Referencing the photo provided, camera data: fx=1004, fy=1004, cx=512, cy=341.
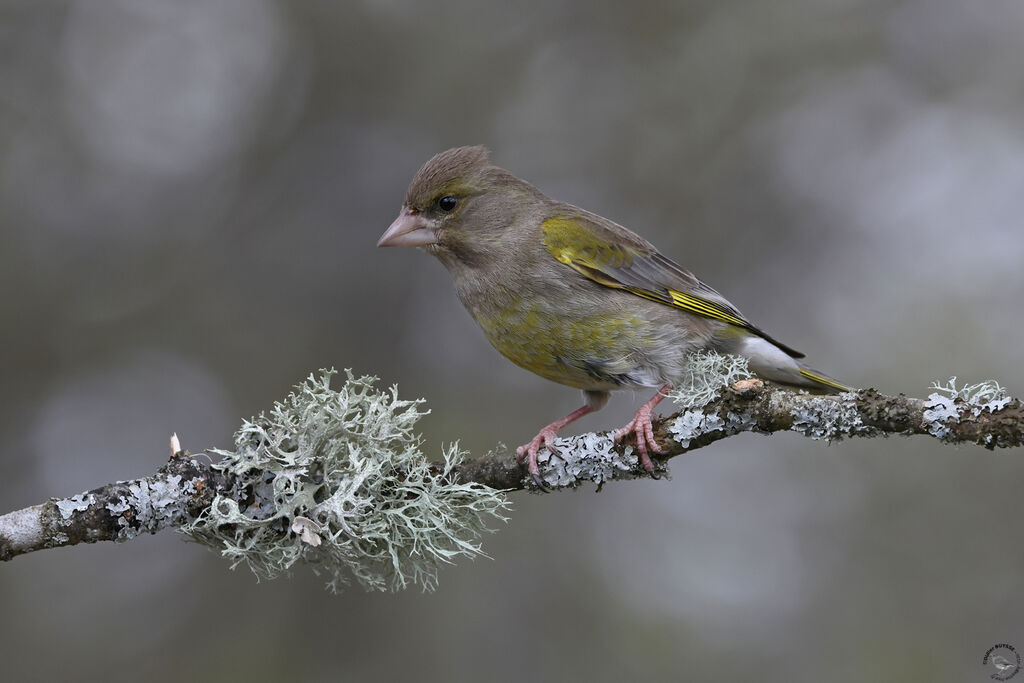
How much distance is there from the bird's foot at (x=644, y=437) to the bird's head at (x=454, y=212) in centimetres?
174

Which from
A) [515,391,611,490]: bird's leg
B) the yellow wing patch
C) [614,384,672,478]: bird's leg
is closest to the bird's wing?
the yellow wing patch

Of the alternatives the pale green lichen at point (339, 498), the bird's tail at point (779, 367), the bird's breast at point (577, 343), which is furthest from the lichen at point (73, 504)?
the bird's tail at point (779, 367)

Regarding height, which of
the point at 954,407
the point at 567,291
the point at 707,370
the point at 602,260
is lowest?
the point at 954,407

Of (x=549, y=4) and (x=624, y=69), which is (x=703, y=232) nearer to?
(x=624, y=69)

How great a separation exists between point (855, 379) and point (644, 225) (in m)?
2.03

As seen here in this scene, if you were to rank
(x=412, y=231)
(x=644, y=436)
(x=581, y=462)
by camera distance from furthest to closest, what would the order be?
(x=412, y=231) < (x=581, y=462) < (x=644, y=436)

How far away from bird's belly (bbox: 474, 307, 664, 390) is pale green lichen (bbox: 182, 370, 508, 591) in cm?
106

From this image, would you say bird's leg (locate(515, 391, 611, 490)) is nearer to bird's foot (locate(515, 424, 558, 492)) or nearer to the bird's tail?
bird's foot (locate(515, 424, 558, 492))

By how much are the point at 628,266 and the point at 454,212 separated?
0.98m

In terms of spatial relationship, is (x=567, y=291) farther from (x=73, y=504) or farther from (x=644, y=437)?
(x=73, y=504)

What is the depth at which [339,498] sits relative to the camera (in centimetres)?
348

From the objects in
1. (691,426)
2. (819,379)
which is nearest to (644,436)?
(691,426)

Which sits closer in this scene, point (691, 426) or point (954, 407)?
point (954, 407)

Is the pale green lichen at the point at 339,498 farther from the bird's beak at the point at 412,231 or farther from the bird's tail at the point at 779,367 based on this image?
the bird's tail at the point at 779,367
